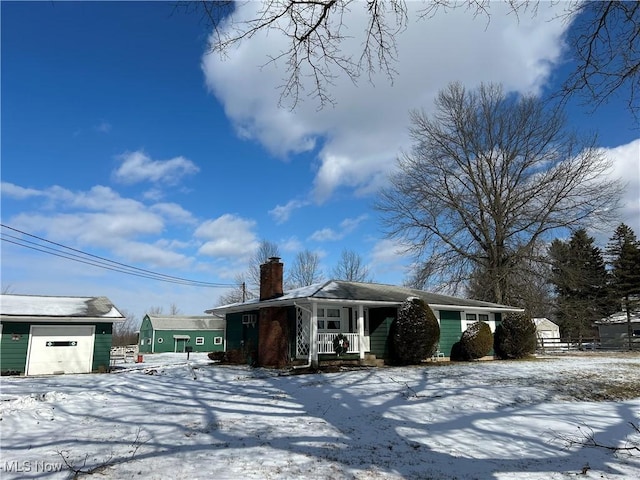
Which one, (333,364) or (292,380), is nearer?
(292,380)

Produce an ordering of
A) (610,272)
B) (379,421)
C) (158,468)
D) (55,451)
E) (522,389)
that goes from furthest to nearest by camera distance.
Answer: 1. (610,272)
2. (522,389)
3. (379,421)
4. (55,451)
5. (158,468)

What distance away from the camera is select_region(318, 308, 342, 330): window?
18.2 meters

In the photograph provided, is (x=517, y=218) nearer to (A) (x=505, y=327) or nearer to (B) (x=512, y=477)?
(A) (x=505, y=327)

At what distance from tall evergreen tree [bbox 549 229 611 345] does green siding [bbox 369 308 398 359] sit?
12938mm

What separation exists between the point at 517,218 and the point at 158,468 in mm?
25941

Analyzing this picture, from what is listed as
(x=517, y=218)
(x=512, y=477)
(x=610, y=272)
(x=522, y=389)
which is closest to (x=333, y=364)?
(x=522, y=389)

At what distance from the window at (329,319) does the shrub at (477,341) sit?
560 cm

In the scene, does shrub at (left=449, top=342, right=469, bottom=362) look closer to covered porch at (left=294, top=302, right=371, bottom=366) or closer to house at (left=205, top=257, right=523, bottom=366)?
house at (left=205, top=257, right=523, bottom=366)

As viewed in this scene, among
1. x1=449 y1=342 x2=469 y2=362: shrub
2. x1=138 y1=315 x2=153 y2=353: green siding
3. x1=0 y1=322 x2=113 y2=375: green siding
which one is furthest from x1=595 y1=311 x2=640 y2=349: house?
x1=0 y1=322 x2=113 y2=375: green siding

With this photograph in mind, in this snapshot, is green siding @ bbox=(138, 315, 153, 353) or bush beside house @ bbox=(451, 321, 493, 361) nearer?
bush beside house @ bbox=(451, 321, 493, 361)

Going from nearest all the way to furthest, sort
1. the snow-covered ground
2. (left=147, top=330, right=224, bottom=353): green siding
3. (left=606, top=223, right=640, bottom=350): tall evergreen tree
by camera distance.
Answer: the snow-covered ground → (left=606, top=223, right=640, bottom=350): tall evergreen tree → (left=147, top=330, right=224, bottom=353): green siding

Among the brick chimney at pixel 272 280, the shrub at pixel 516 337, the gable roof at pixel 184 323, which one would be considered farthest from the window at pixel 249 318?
the gable roof at pixel 184 323

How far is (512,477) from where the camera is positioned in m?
5.49

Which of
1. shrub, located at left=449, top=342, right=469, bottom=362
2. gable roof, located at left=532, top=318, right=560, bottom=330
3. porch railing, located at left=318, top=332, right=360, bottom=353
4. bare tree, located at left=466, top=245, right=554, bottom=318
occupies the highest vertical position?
bare tree, located at left=466, top=245, right=554, bottom=318
